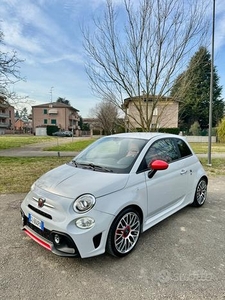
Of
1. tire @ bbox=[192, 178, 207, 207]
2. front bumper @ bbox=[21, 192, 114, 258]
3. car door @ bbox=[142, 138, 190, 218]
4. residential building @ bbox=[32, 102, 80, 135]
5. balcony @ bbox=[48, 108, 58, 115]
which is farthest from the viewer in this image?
residential building @ bbox=[32, 102, 80, 135]

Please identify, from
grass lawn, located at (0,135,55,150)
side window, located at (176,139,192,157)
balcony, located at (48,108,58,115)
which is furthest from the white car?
balcony, located at (48,108,58,115)

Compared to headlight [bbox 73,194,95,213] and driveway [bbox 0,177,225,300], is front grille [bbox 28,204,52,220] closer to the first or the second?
headlight [bbox 73,194,95,213]

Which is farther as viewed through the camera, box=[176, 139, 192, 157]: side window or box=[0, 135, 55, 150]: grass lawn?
box=[0, 135, 55, 150]: grass lawn

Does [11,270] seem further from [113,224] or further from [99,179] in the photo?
[99,179]

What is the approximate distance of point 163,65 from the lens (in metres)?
8.54

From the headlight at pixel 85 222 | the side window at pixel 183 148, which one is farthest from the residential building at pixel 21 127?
the headlight at pixel 85 222

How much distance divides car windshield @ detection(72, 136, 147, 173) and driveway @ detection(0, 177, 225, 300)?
1134mm

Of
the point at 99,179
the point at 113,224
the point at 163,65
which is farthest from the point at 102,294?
the point at 163,65

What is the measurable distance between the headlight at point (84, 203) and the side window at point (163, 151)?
3.64 feet

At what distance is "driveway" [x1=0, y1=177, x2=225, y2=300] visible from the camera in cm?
207

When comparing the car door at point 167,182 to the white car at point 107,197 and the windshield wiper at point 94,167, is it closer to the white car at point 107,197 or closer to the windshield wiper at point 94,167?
the white car at point 107,197

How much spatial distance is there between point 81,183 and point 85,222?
491mm

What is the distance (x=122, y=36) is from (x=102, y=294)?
8811mm

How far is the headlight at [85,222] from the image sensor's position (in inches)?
91.0
